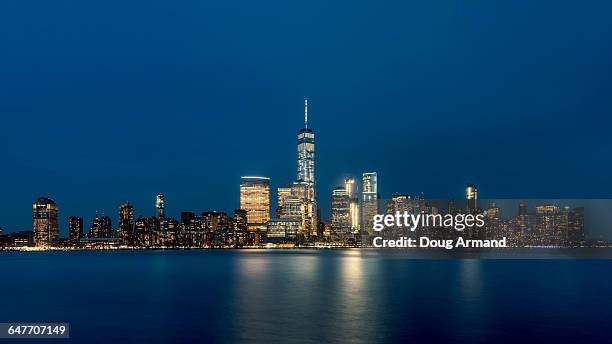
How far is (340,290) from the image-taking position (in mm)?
81625

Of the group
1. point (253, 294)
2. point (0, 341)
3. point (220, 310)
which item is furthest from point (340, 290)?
point (0, 341)

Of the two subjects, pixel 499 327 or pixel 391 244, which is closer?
pixel 499 327

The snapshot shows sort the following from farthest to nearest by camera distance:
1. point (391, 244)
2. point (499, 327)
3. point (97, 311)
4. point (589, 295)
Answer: point (391, 244) → point (589, 295) → point (97, 311) → point (499, 327)

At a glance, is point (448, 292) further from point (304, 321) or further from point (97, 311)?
point (97, 311)

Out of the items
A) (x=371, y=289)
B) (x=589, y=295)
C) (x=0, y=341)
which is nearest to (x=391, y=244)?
(x=371, y=289)

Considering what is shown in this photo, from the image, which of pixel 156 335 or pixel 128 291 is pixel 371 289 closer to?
pixel 128 291

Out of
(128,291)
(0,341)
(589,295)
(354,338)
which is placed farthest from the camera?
(128,291)

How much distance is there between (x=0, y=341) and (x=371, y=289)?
51.6 m

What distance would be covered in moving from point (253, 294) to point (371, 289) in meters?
16.1

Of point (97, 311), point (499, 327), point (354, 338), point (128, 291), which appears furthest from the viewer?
point (128, 291)

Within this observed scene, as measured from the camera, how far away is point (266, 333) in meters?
47.5

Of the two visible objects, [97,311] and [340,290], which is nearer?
[97,311]

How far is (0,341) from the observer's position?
4047cm

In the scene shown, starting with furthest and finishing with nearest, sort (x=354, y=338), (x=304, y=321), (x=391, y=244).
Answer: (x=391, y=244)
(x=304, y=321)
(x=354, y=338)
